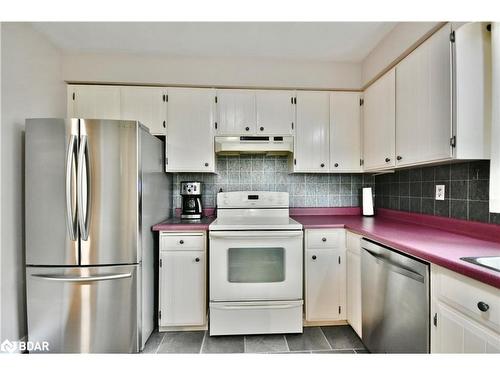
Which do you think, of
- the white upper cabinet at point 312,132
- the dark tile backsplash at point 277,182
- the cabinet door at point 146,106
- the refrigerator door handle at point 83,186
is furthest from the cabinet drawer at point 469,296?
the cabinet door at point 146,106

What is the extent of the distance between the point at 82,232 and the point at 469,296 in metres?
2.08

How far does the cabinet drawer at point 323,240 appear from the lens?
193 cm

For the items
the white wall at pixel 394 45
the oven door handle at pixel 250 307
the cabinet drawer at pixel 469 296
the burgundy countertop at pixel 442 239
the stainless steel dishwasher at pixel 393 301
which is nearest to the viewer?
the cabinet drawer at pixel 469 296

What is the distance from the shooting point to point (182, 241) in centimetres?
188

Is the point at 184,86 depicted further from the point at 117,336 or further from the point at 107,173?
the point at 117,336

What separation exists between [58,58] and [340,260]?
10.0 feet

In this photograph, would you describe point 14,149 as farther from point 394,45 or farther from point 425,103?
point 394,45

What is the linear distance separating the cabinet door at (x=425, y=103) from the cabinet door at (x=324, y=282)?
3.08 feet

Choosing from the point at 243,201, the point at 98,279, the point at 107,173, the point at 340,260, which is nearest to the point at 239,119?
the point at 243,201

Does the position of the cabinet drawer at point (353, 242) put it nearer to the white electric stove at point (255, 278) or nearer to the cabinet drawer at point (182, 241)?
the white electric stove at point (255, 278)

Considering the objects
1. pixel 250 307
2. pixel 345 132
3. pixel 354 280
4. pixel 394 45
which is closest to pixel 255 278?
pixel 250 307

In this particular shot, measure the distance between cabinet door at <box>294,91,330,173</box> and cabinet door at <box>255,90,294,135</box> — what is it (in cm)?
10

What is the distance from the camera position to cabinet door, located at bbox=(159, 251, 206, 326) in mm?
1882

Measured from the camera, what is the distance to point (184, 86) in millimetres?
2219
